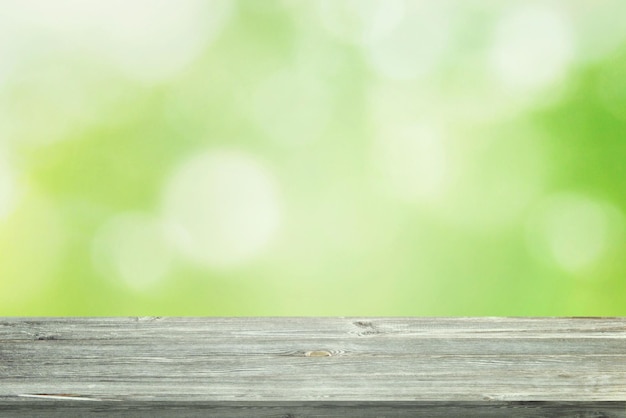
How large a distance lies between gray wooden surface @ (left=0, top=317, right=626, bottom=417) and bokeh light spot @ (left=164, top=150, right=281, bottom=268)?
1.08 metres

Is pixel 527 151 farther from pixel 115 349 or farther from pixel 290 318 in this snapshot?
pixel 115 349

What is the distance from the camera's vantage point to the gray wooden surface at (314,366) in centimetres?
96

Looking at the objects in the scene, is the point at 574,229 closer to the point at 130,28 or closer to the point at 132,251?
the point at 132,251

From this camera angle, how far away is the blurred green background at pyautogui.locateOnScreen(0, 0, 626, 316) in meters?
2.28

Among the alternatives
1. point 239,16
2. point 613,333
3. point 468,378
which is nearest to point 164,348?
point 468,378

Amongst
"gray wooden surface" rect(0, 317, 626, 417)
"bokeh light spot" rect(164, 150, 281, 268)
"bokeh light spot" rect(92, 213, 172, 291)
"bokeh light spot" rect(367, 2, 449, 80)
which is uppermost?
"bokeh light spot" rect(367, 2, 449, 80)

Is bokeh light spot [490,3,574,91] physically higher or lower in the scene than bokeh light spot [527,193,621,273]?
higher

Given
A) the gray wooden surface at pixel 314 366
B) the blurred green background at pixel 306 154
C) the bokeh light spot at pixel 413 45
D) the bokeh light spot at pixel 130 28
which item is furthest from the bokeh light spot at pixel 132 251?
the gray wooden surface at pixel 314 366

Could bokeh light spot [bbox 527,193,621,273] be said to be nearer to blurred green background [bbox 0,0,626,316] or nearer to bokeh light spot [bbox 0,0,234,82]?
blurred green background [bbox 0,0,626,316]

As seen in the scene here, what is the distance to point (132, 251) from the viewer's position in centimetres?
230

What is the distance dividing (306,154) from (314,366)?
1.36 meters

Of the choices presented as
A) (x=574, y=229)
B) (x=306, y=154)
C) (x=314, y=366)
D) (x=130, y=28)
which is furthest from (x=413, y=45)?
(x=314, y=366)

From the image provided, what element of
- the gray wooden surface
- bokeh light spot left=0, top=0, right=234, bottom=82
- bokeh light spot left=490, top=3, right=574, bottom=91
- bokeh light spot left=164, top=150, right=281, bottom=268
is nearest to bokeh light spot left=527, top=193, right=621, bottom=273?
bokeh light spot left=490, top=3, right=574, bottom=91

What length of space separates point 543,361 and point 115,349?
2.12ft
